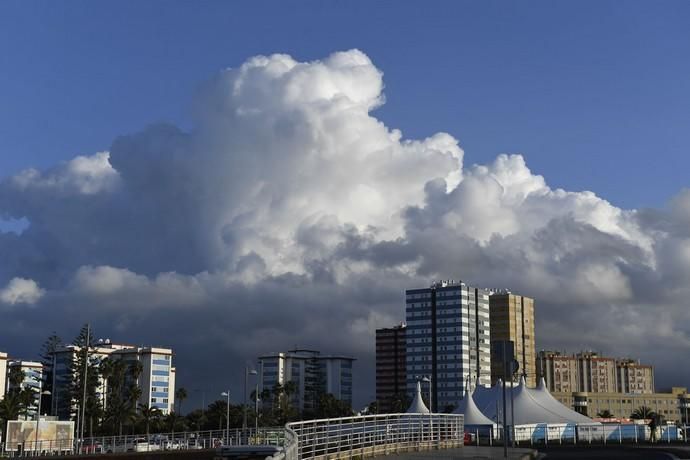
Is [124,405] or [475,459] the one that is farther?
[124,405]

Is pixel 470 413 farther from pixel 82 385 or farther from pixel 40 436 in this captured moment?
pixel 82 385

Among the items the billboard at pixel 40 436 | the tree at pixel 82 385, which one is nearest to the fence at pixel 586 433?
the billboard at pixel 40 436

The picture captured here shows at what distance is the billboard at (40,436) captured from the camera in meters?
70.5

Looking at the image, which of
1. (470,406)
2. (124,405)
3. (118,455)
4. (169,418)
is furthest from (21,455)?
(169,418)

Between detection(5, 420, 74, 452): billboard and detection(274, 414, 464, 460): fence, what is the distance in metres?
39.4

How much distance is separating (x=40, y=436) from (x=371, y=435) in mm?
47741

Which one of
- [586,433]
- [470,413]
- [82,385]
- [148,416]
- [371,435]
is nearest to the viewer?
[371,435]

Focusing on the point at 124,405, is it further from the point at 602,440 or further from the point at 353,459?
the point at 353,459

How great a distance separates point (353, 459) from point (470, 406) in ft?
212

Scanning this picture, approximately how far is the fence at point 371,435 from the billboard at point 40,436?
129 feet

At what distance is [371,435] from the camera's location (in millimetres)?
31750

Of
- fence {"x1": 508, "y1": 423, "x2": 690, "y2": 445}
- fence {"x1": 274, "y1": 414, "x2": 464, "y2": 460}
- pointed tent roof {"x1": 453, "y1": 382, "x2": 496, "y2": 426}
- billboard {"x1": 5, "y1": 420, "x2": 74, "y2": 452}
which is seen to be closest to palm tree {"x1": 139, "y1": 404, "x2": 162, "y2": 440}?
pointed tent roof {"x1": 453, "y1": 382, "x2": 496, "y2": 426}

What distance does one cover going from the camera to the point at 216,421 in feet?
586

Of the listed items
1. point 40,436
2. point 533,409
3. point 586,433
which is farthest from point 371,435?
point 533,409
